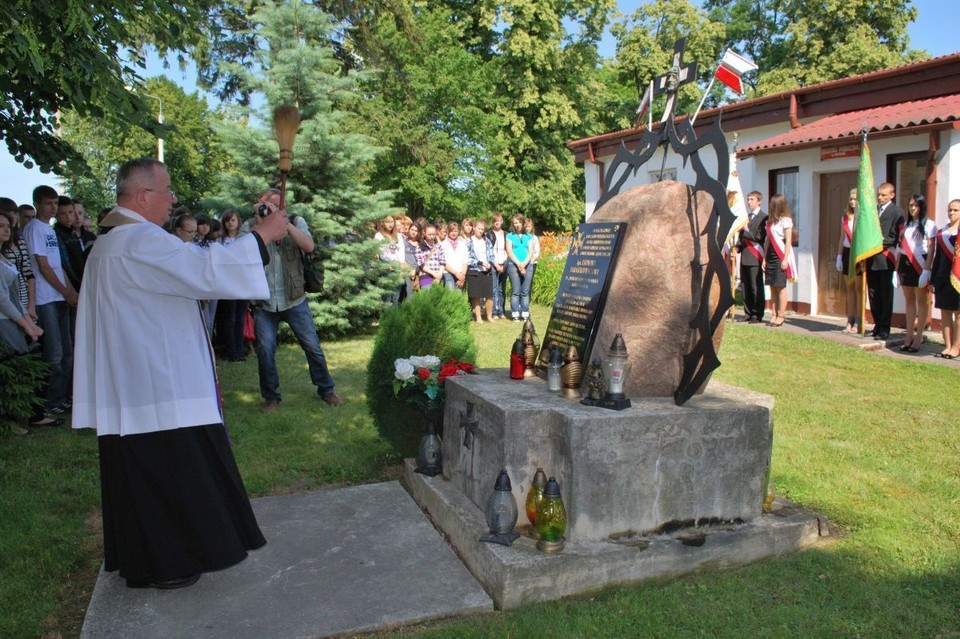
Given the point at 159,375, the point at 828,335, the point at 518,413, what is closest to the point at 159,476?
the point at 159,375

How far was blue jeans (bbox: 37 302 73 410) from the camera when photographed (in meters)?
7.24

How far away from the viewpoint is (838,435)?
6.32m

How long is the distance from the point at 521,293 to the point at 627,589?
1091cm

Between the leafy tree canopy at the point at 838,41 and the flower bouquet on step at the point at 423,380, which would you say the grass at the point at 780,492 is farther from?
the leafy tree canopy at the point at 838,41

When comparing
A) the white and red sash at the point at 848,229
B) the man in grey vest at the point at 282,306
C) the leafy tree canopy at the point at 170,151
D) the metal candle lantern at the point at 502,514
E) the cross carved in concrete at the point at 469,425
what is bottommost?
the metal candle lantern at the point at 502,514

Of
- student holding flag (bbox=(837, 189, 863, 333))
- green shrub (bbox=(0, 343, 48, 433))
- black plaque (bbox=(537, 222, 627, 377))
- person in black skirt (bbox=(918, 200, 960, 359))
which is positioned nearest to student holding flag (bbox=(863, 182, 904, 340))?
student holding flag (bbox=(837, 189, 863, 333))

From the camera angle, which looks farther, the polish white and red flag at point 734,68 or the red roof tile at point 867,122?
the red roof tile at point 867,122

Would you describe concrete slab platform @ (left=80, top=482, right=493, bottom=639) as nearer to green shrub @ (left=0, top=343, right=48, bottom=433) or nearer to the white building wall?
green shrub @ (left=0, top=343, right=48, bottom=433)

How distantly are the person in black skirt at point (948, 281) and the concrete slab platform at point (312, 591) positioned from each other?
7.74 meters

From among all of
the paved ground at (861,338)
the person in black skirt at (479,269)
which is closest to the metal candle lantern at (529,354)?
the paved ground at (861,338)

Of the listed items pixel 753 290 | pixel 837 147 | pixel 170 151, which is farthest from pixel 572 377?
pixel 170 151

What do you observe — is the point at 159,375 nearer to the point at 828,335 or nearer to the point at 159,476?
the point at 159,476

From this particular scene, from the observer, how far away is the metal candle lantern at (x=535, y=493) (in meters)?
3.82

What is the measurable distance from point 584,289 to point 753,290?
9804 mm
